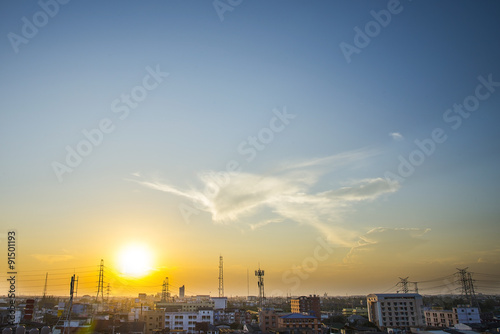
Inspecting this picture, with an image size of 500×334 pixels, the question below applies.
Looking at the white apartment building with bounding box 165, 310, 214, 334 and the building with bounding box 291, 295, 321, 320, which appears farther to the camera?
the building with bounding box 291, 295, 321, 320

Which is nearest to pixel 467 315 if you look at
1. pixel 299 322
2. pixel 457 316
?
pixel 457 316

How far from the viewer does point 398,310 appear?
6662 centimetres

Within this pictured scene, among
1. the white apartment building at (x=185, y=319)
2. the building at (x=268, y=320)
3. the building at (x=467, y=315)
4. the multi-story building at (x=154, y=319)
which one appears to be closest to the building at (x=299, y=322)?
the building at (x=268, y=320)

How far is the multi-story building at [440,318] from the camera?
56.5 meters

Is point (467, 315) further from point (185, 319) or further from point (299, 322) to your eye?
point (185, 319)

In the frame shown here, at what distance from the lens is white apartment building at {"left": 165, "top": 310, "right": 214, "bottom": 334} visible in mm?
55062

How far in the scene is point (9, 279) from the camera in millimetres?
28781

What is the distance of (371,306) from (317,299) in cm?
1822

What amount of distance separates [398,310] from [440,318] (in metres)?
8.51

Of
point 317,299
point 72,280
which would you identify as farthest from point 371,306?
point 72,280

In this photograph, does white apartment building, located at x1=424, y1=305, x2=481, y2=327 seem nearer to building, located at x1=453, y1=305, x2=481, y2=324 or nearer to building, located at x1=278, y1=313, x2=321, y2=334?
building, located at x1=453, y1=305, x2=481, y2=324

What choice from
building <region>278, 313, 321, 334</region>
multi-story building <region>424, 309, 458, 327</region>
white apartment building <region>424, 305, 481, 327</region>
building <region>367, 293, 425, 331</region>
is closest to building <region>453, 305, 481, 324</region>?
white apartment building <region>424, 305, 481, 327</region>

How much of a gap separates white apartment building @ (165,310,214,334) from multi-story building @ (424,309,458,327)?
1480 inches

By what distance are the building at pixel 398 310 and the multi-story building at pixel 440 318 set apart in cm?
351
